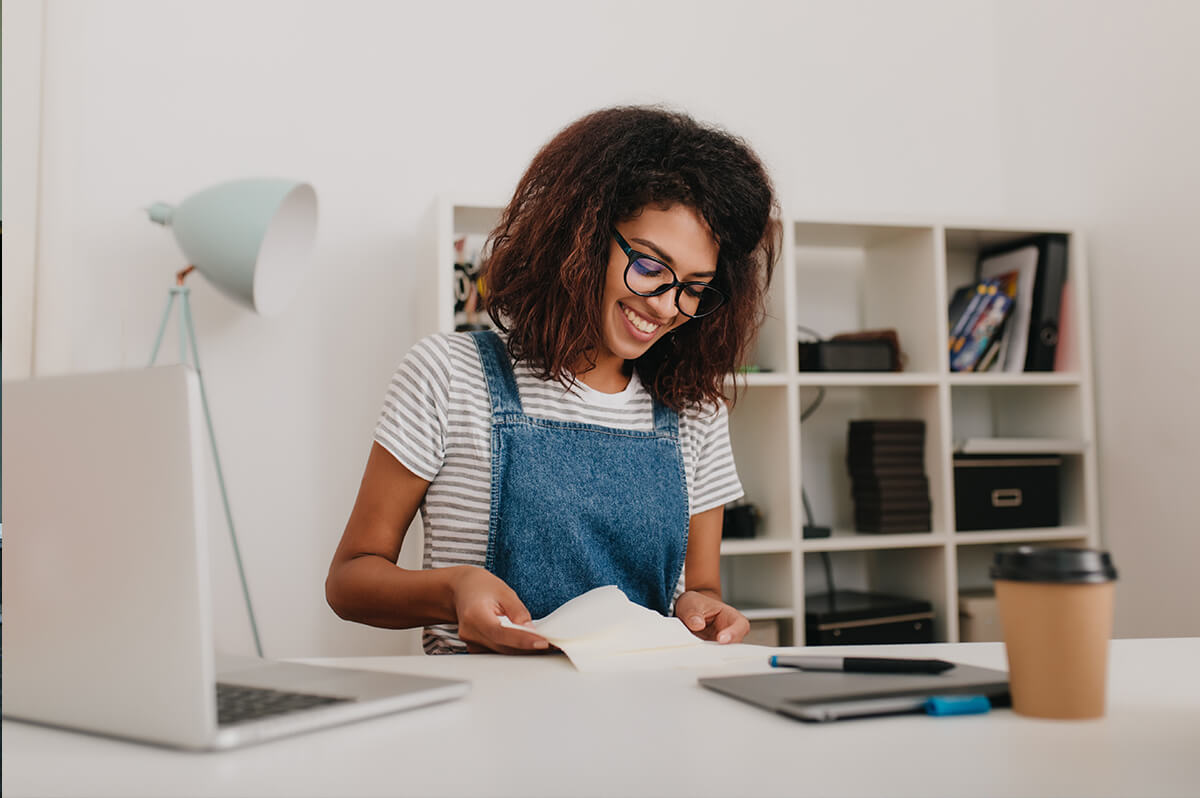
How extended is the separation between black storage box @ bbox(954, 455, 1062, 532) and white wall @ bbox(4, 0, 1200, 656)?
0.18m

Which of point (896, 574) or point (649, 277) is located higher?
point (649, 277)

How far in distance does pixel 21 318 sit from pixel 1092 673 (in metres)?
2.19

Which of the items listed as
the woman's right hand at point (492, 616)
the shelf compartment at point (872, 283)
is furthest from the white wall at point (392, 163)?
Result: the woman's right hand at point (492, 616)

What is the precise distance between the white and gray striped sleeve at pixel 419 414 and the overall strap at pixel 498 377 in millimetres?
62

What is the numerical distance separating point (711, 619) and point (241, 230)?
1.38m

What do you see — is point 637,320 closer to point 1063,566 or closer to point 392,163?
point 1063,566

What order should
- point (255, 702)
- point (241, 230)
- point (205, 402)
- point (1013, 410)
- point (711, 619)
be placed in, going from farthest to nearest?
point (1013, 410), point (205, 402), point (241, 230), point (711, 619), point (255, 702)

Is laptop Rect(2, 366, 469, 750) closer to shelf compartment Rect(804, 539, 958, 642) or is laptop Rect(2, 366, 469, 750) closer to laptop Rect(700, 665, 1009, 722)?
laptop Rect(700, 665, 1009, 722)

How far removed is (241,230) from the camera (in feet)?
6.86

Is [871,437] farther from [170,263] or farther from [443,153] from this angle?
[170,263]

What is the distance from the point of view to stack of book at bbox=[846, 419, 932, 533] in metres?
2.60

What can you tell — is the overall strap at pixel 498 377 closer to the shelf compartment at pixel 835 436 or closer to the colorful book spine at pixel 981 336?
the shelf compartment at pixel 835 436

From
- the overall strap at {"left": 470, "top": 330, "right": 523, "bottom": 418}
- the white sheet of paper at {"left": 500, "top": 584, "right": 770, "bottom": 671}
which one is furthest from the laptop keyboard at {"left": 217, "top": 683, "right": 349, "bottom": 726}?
the overall strap at {"left": 470, "top": 330, "right": 523, "bottom": 418}

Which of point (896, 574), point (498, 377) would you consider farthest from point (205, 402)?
point (896, 574)
